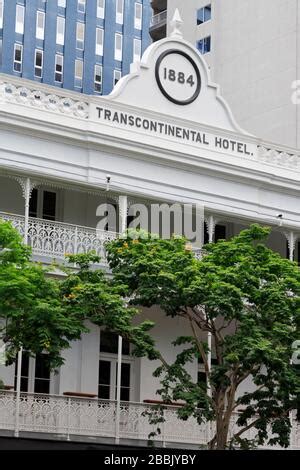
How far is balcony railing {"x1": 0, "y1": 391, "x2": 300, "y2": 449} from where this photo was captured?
108 feet

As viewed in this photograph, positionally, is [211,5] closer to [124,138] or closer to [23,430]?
[124,138]

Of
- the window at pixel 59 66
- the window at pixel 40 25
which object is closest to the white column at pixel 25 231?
the window at pixel 40 25

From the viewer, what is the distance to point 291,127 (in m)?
53.3

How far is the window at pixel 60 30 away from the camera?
88938 mm

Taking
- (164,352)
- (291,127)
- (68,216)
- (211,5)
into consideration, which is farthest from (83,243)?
(211,5)

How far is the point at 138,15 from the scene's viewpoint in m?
93.3

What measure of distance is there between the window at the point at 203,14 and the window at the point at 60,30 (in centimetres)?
2862

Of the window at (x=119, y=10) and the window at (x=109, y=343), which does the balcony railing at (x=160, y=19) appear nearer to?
the window at (x=119, y=10)

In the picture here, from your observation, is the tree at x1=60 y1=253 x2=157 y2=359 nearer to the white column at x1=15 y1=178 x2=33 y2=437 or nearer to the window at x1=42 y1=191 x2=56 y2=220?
the white column at x1=15 y1=178 x2=33 y2=437

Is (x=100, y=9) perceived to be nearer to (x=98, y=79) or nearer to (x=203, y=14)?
(x=98, y=79)

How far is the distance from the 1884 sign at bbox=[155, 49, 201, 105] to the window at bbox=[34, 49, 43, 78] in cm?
5099

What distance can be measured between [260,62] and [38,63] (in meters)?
35.1

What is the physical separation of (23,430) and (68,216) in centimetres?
700

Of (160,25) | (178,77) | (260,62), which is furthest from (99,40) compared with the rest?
(178,77)
